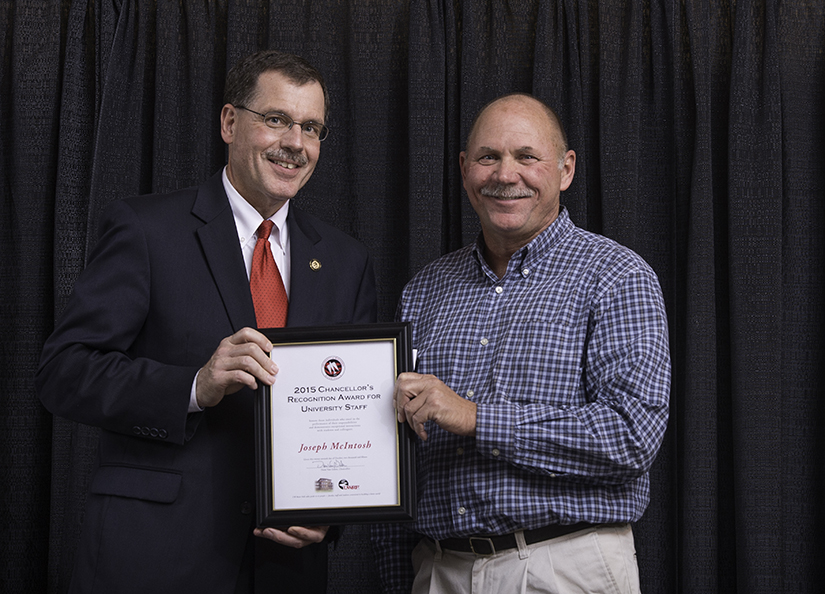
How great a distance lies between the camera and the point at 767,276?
99.5 inches

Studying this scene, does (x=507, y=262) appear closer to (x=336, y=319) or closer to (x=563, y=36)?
(x=336, y=319)

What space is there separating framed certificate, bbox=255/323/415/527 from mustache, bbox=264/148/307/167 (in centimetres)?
50

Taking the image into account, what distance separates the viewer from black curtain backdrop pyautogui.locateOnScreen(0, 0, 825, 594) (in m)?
2.53

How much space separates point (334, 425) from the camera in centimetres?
156

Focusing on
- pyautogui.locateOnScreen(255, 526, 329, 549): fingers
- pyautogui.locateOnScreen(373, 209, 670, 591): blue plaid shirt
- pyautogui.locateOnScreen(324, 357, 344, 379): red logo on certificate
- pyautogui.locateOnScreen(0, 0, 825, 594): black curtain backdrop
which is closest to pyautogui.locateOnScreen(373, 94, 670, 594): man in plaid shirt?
pyautogui.locateOnScreen(373, 209, 670, 591): blue plaid shirt

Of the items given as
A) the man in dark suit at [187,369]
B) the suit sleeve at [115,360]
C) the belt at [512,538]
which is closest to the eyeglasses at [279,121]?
the man in dark suit at [187,369]

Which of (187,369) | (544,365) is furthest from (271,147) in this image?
(544,365)

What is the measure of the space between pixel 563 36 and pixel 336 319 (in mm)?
1457

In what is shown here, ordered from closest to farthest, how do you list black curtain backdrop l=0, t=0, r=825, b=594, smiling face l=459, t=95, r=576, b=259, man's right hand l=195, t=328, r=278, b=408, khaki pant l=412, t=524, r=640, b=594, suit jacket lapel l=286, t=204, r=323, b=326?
man's right hand l=195, t=328, r=278, b=408
khaki pant l=412, t=524, r=640, b=594
suit jacket lapel l=286, t=204, r=323, b=326
smiling face l=459, t=95, r=576, b=259
black curtain backdrop l=0, t=0, r=825, b=594

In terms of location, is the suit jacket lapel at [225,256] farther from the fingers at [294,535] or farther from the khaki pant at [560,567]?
the khaki pant at [560,567]

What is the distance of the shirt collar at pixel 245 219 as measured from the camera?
71.7 inches

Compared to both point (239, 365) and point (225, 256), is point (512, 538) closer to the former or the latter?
point (239, 365)

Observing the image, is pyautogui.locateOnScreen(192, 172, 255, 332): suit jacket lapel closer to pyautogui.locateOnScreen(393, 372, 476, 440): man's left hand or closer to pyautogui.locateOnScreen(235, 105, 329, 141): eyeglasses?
pyautogui.locateOnScreen(235, 105, 329, 141): eyeglasses

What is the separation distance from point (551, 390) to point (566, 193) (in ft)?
3.74
